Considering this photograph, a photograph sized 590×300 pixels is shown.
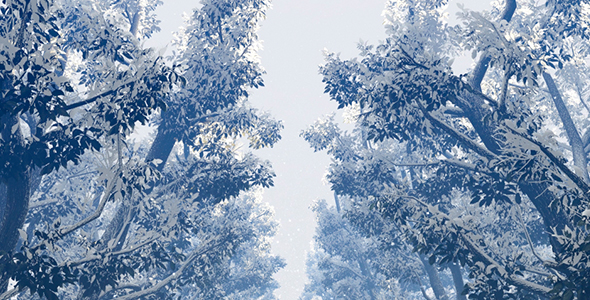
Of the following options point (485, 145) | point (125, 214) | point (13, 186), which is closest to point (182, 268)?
point (125, 214)

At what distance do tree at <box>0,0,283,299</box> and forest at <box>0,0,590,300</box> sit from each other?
0.04m

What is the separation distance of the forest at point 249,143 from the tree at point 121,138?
36 millimetres

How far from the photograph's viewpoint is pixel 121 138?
556 centimetres

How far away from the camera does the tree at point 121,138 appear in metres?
4.81

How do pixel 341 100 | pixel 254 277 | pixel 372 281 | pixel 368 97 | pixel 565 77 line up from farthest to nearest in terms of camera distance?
pixel 372 281 < pixel 254 277 < pixel 565 77 < pixel 341 100 < pixel 368 97

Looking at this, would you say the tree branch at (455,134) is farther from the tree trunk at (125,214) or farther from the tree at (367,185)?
the tree trunk at (125,214)

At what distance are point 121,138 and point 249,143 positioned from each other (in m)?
7.00

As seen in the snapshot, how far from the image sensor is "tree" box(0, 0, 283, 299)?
481 centimetres

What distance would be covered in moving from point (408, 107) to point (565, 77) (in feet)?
43.1

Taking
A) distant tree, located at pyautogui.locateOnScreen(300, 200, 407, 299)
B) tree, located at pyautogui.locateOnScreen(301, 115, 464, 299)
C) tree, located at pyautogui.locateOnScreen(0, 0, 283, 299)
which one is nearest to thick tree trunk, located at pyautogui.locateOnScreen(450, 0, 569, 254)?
tree, located at pyautogui.locateOnScreen(301, 115, 464, 299)

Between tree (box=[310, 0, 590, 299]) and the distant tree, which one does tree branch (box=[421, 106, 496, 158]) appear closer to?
tree (box=[310, 0, 590, 299])

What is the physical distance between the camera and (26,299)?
1176 cm

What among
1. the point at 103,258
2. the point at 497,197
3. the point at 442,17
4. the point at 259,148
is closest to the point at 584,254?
the point at 497,197

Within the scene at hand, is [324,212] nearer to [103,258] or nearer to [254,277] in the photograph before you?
[254,277]
